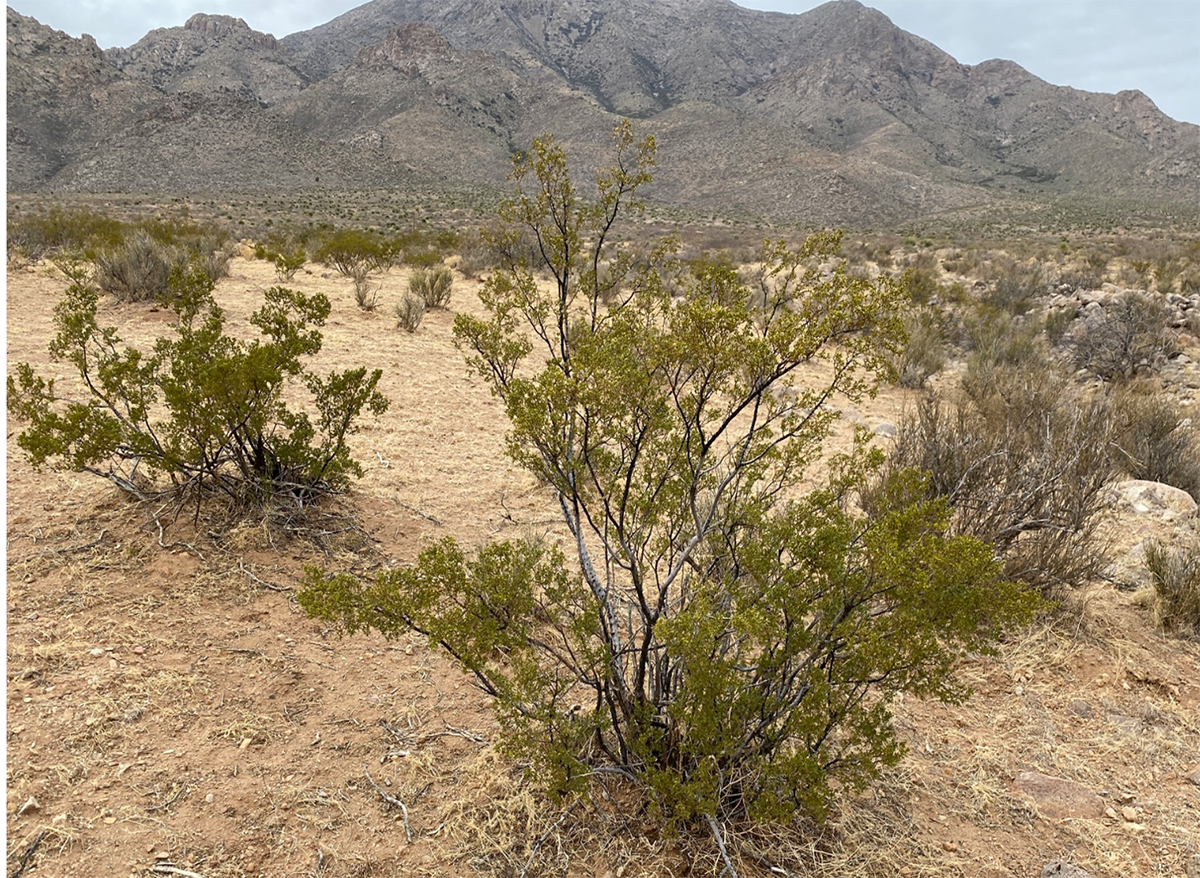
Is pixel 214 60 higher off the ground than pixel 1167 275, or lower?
higher

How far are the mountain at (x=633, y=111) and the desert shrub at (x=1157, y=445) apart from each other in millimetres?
47910

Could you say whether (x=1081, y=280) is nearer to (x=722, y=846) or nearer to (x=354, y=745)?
(x=722, y=846)

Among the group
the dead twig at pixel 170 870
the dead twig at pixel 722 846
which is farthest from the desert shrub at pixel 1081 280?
the dead twig at pixel 170 870

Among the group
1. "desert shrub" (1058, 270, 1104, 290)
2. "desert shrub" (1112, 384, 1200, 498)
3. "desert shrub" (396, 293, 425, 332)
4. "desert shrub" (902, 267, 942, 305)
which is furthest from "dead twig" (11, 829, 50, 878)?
"desert shrub" (1058, 270, 1104, 290)

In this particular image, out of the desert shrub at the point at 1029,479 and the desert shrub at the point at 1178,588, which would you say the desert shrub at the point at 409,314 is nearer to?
the desert shrub at the point at 1029,479

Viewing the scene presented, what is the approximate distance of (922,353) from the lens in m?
10.6

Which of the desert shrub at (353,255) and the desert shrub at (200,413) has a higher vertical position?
the desert shrub at (353,255)

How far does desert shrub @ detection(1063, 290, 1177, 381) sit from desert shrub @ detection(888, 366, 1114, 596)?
16.5 feet

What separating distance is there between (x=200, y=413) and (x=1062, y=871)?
188 inches

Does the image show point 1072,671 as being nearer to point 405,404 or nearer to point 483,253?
point 405,404

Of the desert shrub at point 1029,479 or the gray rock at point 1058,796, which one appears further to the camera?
the desert shrub at point 1029,479

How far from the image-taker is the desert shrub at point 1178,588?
13.4ft

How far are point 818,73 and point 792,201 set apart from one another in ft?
191


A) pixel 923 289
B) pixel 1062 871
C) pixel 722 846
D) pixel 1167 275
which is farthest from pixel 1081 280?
pixel 722 846
